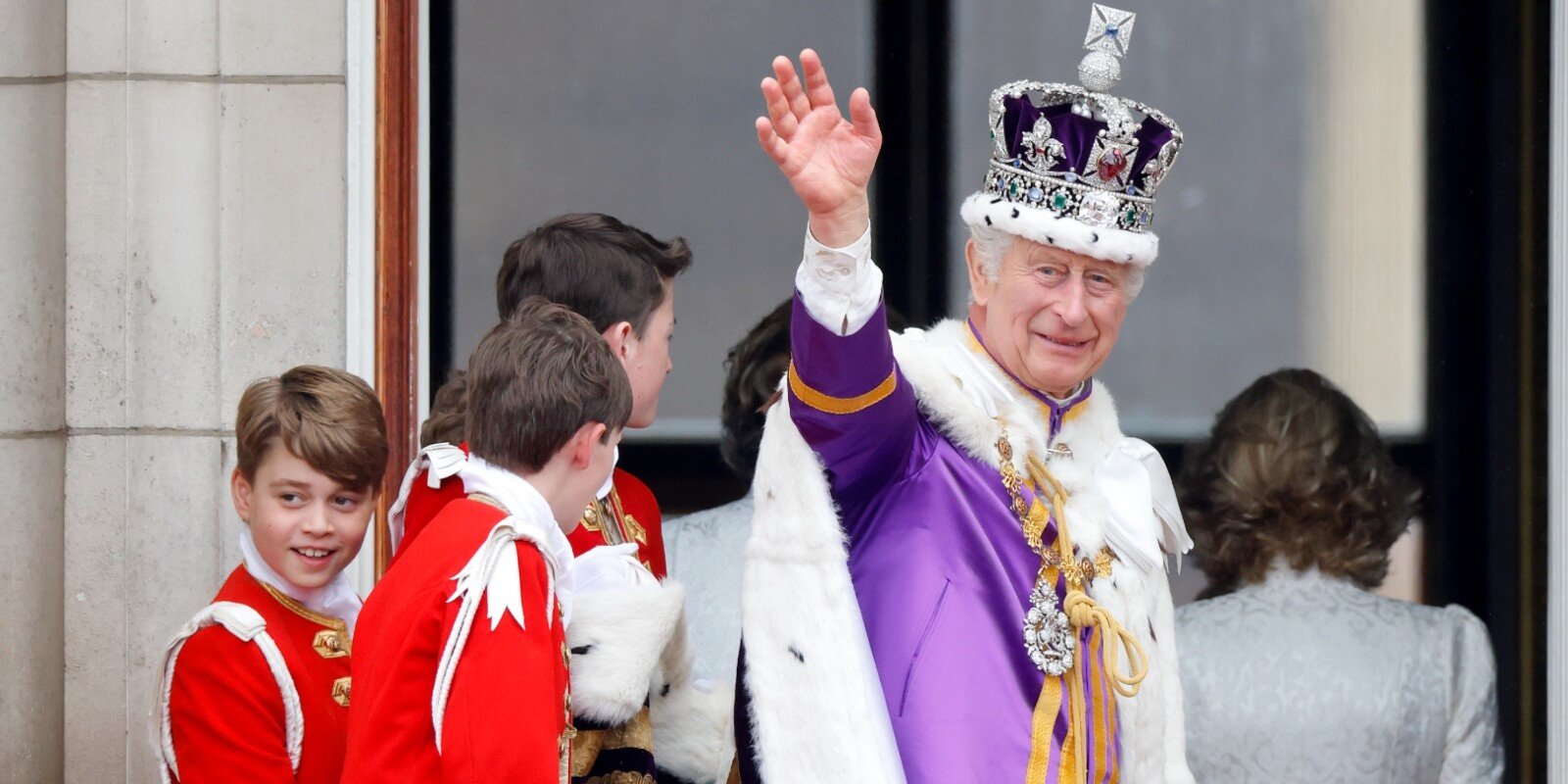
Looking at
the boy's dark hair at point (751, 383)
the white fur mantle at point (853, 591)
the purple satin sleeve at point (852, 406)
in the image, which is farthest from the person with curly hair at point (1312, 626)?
the purple satin sleeve at point (852, 406)

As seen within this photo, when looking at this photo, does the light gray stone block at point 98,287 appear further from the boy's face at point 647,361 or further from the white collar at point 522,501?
the white collar at point 522,501

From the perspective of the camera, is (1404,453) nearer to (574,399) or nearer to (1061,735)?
(1061,735)

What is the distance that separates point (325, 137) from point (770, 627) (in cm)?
172

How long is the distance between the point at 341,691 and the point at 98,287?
4.31 feet

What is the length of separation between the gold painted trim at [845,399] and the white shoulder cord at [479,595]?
1.44 feet

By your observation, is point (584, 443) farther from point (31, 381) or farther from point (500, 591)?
point (31, 381)

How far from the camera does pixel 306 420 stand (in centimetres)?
272

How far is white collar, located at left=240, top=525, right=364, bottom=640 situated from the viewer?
274 cm

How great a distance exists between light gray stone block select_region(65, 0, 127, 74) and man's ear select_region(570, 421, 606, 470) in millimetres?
1862

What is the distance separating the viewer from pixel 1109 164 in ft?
8.43

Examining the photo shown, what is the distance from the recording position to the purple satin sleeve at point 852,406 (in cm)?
222

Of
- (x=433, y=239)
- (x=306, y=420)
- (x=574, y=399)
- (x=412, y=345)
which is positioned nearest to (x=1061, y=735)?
(x=574, y=399)

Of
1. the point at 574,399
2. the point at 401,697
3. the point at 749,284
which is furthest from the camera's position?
the point at 749,284

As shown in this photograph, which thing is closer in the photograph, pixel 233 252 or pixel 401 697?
pixel 401 697
